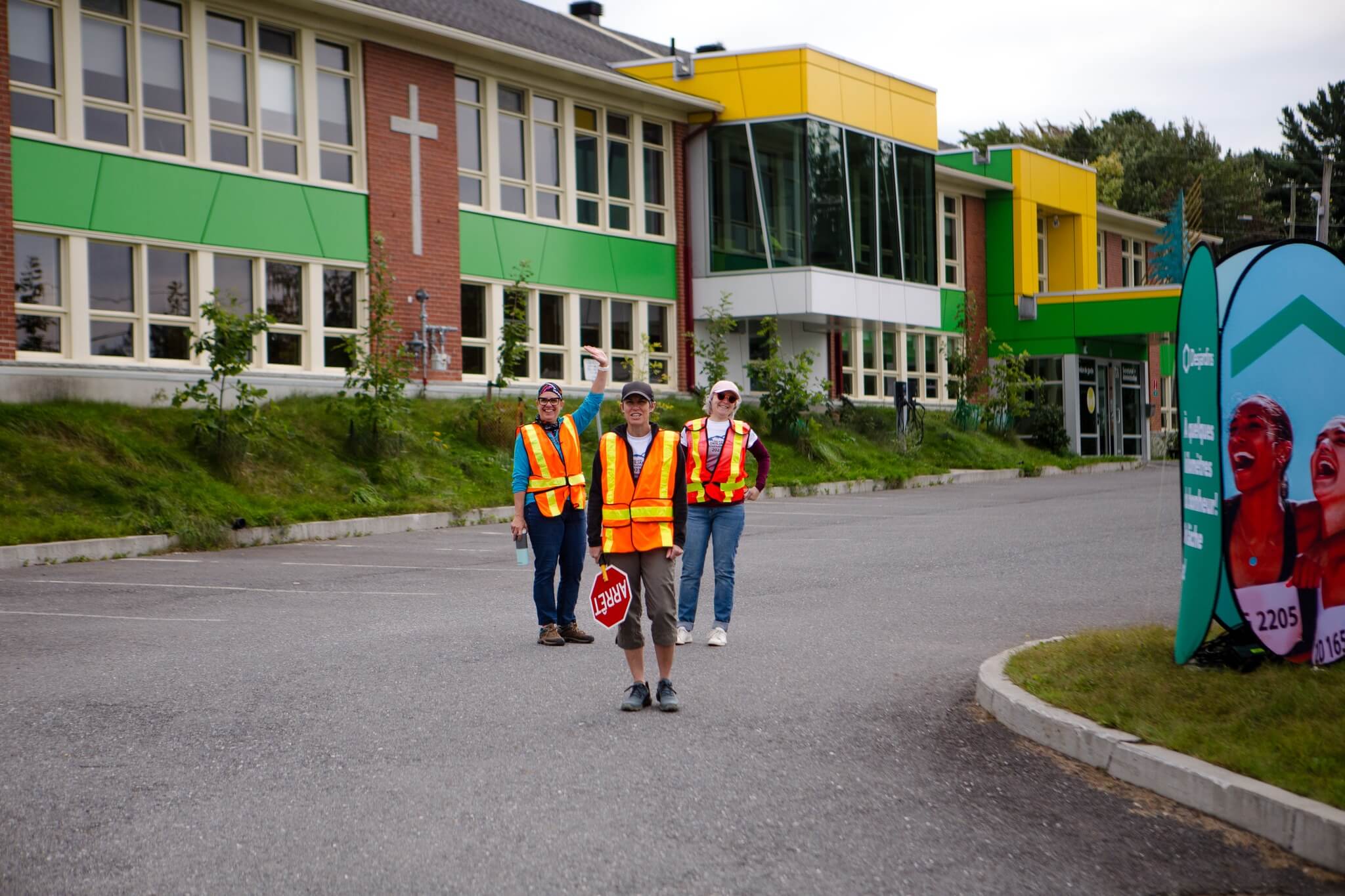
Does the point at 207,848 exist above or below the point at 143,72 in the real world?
below

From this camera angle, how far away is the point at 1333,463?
7.70 metres

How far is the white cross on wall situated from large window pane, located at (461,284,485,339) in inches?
60.3

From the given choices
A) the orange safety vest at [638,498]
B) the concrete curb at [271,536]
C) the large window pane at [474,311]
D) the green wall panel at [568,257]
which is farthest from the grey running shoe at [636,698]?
the green wall panel at [568,257]

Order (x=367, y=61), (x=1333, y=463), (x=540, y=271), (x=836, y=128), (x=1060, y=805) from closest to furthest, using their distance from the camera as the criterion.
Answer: (x=1060, y=805) < (x=1333, y=463) < (x=367, y=61) < (x=540, y=271) < (x=836, y=128)

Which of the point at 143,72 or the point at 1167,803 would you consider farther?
the point at 143,72

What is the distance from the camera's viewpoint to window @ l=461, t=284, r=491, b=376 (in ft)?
88.3

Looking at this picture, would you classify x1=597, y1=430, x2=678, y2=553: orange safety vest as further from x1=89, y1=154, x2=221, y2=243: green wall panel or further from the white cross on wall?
the white cross on wall

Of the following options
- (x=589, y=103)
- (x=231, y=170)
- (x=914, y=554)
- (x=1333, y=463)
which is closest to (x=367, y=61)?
(x=231, y=170)

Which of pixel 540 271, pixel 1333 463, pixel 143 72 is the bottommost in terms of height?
pixel 1333 463

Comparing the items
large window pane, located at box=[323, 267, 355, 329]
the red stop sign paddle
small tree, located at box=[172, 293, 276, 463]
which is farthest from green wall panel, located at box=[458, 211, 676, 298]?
the red stop sign paddle

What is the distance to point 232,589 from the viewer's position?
13328 mm

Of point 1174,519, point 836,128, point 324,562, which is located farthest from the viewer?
point 836,128

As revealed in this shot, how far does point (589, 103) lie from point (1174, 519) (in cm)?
1574

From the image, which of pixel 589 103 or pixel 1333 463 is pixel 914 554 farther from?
pixel 589 103
